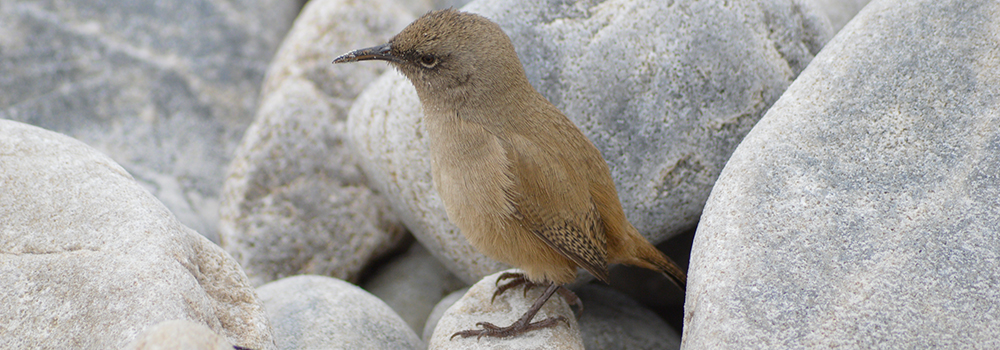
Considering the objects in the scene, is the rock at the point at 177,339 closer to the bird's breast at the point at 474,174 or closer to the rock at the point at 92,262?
the rock at the point at 92,262

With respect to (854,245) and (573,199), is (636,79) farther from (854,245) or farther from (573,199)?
(854,245)

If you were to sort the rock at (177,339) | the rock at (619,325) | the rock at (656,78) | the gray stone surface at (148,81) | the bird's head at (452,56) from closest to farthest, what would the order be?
the rock at (177,339)
the bird's head at (452,56)
the rock at (656,78)
the rock at (619,325)
the gray stone surface at (148,81)

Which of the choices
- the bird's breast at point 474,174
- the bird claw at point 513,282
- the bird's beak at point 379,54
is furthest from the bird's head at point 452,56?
the bird claw at point 513,282

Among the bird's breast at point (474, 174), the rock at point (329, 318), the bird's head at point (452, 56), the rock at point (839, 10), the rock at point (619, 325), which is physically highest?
the bird's head at point (452, 56)

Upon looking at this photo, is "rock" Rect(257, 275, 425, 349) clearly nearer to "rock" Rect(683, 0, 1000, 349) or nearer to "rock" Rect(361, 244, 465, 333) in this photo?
"rock" Rect(361, 244, 465, 333)

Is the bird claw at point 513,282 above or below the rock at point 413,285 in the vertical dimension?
above

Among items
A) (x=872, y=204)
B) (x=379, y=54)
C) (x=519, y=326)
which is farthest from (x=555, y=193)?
(x=872, y=204)
